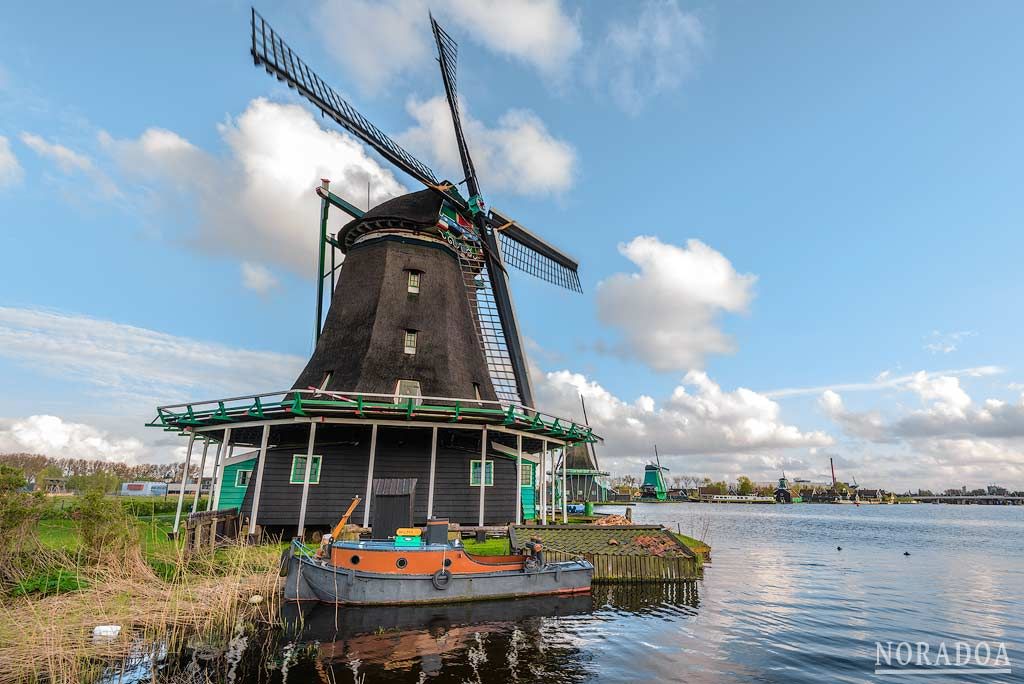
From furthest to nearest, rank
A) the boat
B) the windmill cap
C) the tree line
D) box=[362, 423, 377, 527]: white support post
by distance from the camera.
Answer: the tree line, the windmill cap, box=[362, 423, 377, 527]: white support post, the boat

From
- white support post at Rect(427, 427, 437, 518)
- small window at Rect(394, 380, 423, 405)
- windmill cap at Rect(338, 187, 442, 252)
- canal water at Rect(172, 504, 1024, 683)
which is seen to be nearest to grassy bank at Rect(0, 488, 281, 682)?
canal water at Rect(172, 504, 1024, 683)

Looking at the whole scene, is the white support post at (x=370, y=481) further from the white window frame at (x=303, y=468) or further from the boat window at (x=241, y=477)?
the boat window at (x=241, y=477)

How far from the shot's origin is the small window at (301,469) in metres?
21.0

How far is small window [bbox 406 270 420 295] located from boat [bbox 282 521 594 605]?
1272 cm

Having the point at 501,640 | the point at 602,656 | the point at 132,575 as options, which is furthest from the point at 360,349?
the point at 602,656

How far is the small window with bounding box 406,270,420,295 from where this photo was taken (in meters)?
25.0

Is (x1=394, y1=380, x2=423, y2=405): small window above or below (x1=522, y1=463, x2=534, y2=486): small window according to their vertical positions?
above

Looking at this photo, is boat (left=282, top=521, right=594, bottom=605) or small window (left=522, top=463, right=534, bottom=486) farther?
small window (left=522, top=463, right=534, bottom=486)

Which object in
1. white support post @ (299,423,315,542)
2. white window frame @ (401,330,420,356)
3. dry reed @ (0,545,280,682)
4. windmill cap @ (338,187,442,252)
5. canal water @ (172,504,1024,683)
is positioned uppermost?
windmill cap @ (338,187,442,252)

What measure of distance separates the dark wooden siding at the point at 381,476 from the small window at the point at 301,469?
19 cm

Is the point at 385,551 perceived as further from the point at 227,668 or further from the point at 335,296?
the point at 335,296

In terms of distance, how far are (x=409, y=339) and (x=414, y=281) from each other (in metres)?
3.11

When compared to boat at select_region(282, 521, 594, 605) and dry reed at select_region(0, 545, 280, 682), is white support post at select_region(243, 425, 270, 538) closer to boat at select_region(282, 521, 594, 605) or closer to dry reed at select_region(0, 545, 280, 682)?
dry reed at select_region(0, 545, 280, 682)

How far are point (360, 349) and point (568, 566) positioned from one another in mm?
12481
